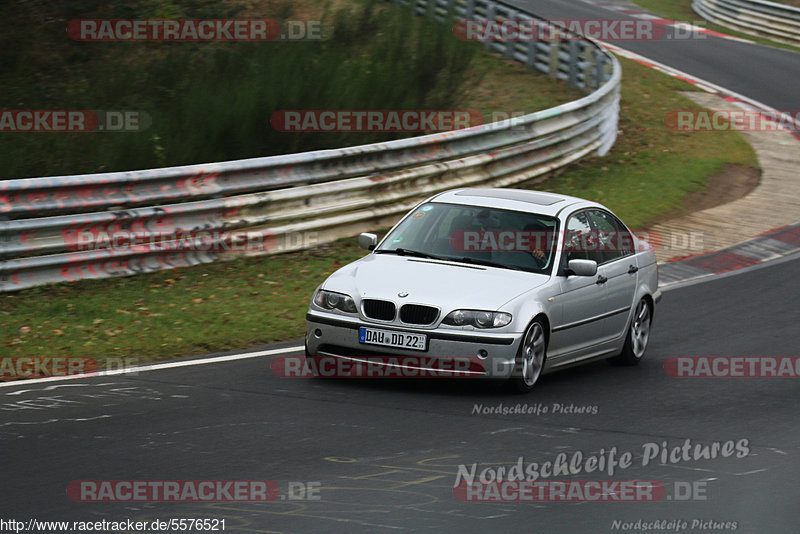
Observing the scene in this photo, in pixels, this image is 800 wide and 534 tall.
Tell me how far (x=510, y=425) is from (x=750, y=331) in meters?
4.80

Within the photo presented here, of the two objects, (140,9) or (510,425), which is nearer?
(510,425)

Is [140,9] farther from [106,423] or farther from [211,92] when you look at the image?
[106,423]

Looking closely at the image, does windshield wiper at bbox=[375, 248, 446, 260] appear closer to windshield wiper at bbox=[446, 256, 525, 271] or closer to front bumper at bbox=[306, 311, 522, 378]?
windshield wiper at bbox=[446, 256, 525, 271]

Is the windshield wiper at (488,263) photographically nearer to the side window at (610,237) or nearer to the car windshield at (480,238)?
the car windshield at (480,238)

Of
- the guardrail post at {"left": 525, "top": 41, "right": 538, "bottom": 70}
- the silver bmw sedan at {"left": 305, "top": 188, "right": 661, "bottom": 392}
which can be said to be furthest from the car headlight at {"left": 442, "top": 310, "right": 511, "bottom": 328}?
the guardrail post at {"left": 525, "top": 41, "right": 538, "bottom": 70}

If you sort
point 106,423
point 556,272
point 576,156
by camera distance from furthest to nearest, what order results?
point 576,156 → point 556,272 → point 106,423

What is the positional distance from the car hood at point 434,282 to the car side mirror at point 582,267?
248mm

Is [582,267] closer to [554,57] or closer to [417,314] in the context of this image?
[417,314]

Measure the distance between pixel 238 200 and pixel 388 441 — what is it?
21.8 feet

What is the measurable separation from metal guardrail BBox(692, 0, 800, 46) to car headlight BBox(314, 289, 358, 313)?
1216 inches

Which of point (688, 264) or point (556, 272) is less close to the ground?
point (556, 272)

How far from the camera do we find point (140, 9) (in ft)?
86.3

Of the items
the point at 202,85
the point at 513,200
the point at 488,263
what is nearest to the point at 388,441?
the point at 488,263

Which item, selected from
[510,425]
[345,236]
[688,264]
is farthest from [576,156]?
[510,425]
